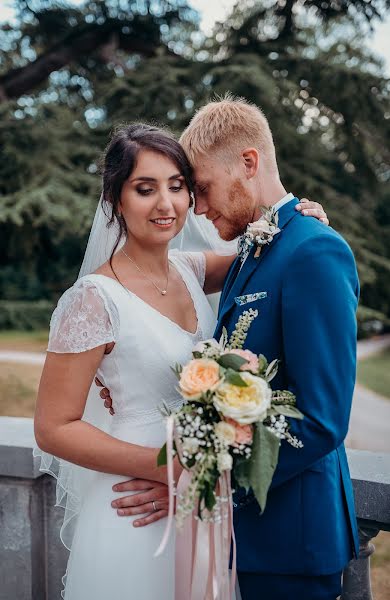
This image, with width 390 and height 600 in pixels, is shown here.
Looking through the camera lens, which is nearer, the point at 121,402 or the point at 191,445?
the point at 191,445

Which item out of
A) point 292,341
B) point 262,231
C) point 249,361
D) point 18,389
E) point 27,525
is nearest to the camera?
point 249,361

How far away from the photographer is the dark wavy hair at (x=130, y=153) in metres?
2.14

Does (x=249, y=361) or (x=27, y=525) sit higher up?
(x=249, y=361)

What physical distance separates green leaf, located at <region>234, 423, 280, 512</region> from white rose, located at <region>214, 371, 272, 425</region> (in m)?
0.06

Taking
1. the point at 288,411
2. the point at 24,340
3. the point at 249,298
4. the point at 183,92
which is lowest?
the point at 24,340

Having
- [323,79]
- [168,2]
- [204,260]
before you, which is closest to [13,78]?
[168,2]

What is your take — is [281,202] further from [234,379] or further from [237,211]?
[234,379]

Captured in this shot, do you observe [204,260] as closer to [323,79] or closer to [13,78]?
[323,79]

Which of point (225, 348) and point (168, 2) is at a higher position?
point (168, 2)

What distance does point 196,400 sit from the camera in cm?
155

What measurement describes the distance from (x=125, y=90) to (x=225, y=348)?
9504 mm

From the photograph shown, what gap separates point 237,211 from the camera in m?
2.23

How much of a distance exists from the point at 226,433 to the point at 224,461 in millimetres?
75

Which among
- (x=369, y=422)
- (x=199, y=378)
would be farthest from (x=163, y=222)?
(x=369, y=422)
